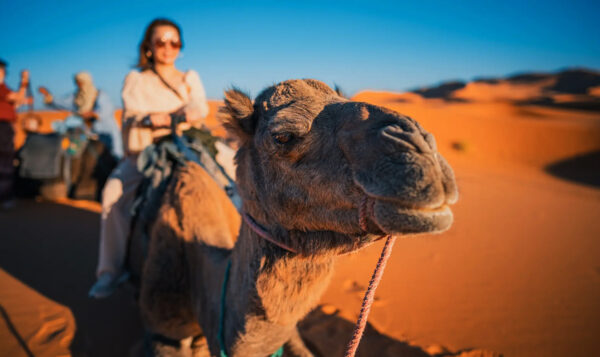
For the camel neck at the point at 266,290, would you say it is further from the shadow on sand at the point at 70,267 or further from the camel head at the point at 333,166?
the shadow on sand at the point at 70,267

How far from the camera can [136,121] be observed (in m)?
3.09

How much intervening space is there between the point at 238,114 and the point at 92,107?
868cm

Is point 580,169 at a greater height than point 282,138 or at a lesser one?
lesser

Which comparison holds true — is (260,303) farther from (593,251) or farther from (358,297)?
(593,251)

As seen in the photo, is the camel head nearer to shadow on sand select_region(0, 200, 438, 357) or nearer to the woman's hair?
the woman's hair

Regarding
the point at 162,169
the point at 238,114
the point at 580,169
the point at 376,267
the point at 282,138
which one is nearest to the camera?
the point at 376,267

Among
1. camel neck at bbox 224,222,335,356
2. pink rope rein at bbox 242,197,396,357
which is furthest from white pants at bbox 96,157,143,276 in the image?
pink rope rein at bbox 242,197,396,357

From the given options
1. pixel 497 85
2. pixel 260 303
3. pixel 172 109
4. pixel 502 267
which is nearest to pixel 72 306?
pixel 172 109

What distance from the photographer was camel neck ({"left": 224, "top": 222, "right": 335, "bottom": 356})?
151cm

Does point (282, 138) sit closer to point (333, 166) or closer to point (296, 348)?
point (333, 166)

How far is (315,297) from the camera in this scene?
164cm

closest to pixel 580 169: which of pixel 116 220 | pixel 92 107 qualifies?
pixel 116 220

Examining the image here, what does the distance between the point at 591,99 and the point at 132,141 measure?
41.6m

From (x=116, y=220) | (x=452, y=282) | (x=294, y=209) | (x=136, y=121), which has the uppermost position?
(x=136, y=121)
